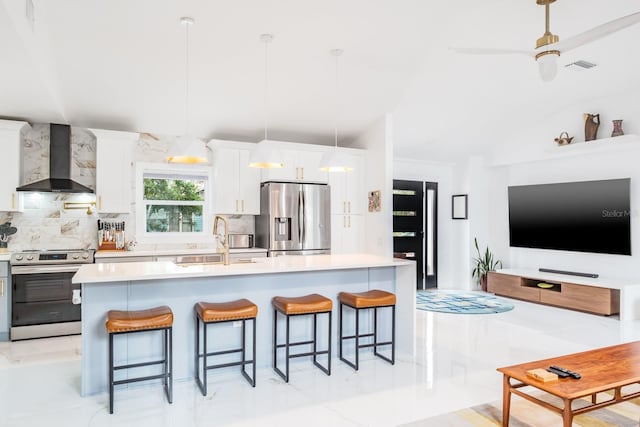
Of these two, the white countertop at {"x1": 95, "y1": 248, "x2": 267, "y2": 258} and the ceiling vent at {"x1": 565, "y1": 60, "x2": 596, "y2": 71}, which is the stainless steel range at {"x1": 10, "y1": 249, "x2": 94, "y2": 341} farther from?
the ceiling vent at {"x1": 565, "y1": 60, "x2": 596, "y2": 71}

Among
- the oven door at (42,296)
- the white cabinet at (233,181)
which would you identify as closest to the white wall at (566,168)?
the white cabinet at (233,181)

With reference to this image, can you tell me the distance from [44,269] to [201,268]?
2.36 m

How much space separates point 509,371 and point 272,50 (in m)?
3.44

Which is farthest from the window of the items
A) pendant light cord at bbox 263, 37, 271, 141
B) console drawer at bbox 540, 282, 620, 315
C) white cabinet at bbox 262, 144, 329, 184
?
console drawer at bbox 540, 282, 620, 315

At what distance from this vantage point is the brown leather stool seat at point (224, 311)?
3.13 metres

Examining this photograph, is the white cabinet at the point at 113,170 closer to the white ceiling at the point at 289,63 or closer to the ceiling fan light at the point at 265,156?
the white ceiling at the point at 289,63

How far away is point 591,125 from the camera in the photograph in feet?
19.9

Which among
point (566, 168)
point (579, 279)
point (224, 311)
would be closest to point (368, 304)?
point (224, 311)

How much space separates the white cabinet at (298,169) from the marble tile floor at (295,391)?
250 cm

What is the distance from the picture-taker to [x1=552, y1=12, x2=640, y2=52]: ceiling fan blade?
2.65 m

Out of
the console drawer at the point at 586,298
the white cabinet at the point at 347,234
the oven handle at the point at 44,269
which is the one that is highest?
the white cabinet at the point at 347,234

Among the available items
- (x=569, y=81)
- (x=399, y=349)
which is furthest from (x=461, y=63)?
(x=399, y=349)

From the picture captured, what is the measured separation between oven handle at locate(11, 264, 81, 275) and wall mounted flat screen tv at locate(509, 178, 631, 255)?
6523mm

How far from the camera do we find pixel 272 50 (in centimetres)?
423
